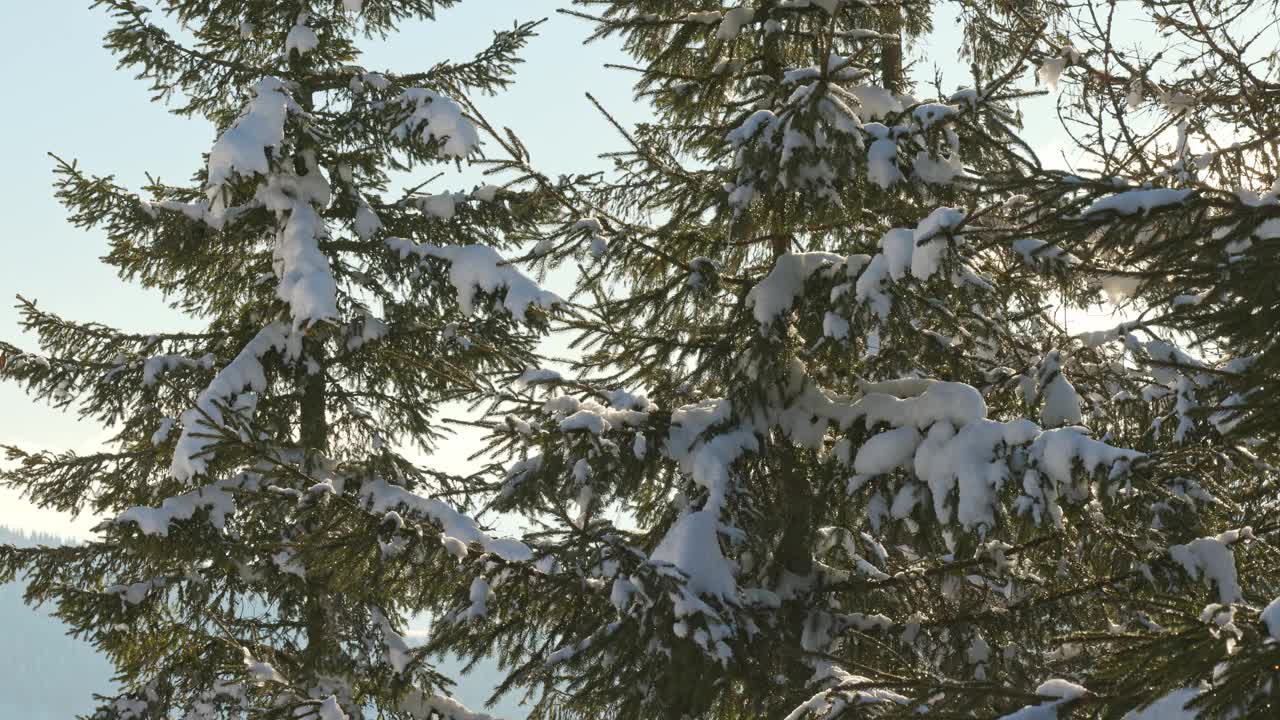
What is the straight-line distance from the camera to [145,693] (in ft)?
33.4

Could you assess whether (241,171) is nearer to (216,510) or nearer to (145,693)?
(216,510)

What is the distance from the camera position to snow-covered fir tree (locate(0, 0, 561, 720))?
28.9ft

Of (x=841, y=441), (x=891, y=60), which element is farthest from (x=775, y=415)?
(x=891, y=60)

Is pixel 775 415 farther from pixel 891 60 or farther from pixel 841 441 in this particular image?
pixel 891 60

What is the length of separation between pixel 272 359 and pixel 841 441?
20.6 feet

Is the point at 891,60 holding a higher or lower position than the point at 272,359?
higher

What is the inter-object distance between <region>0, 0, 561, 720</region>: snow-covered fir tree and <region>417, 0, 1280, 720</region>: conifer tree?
2758mm

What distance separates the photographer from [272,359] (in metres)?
9.65

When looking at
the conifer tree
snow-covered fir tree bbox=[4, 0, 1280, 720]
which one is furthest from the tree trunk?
the conifer tree

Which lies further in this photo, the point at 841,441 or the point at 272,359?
the point at 272,359

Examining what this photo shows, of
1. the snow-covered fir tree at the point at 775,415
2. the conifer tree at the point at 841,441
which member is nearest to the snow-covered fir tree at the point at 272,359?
the snow-covered fir tree at the point at 775,415

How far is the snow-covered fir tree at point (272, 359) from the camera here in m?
8.81

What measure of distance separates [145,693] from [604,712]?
709cm

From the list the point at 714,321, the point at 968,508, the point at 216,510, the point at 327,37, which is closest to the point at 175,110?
the point at 327,37
